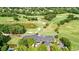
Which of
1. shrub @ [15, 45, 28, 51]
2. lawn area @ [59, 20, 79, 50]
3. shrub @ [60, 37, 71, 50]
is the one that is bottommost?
shrub @ [15, 45, 28, 51]

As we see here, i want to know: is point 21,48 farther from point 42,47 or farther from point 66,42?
point 66,42

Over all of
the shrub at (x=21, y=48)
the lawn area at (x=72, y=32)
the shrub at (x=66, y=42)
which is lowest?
the shrub at (x=21, y=48)

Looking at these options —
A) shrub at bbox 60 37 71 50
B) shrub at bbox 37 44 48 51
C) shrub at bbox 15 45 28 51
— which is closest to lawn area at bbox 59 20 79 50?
shrub at bbox 60 37 71 50

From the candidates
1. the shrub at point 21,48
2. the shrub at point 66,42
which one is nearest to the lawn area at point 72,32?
the shrub at point 66,42

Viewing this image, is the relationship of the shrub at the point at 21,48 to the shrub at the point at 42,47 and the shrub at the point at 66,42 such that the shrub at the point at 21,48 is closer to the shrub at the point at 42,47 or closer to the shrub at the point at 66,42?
the shrub at the point at 42,47

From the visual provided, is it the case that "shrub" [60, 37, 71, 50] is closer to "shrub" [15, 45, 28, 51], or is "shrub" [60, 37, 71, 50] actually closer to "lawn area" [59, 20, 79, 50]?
"lawn area" [59, 20, 79, 50]
